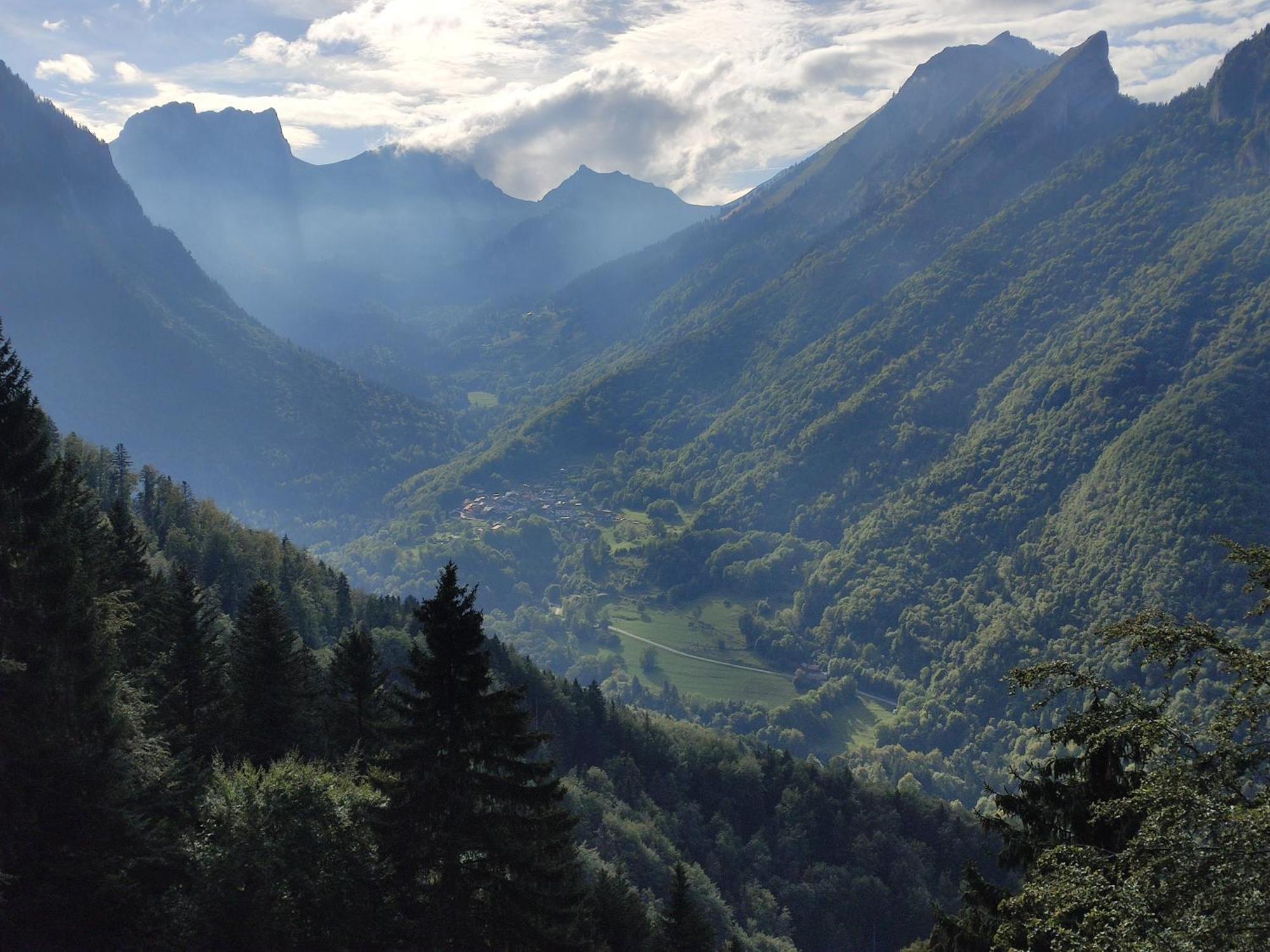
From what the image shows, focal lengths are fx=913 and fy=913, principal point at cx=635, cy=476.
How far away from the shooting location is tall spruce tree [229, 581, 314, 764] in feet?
104

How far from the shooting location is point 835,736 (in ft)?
528

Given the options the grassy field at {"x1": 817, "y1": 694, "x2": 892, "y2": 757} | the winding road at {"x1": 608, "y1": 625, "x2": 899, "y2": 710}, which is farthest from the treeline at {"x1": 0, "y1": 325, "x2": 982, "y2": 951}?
the winding road at {"x1": 608, "y1": 625, "x2": 899, "y2": 710}

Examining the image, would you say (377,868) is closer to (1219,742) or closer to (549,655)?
(1219,742)

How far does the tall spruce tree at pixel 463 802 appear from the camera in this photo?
19.2 meters

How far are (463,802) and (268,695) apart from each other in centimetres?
1564

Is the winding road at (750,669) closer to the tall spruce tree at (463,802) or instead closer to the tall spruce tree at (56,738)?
the tall spruce tree at (463,802)

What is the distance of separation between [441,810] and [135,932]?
6.56m

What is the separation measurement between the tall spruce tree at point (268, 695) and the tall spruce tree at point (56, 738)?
27.1 ft

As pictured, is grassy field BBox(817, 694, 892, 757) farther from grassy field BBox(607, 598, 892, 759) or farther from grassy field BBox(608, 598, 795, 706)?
grassy field BBox(608, 598, 795, 706)

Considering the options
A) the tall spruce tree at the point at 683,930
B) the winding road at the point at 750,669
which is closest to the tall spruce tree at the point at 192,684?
the tall spruce tree at the point at 683,930

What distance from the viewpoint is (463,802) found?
19.2 m

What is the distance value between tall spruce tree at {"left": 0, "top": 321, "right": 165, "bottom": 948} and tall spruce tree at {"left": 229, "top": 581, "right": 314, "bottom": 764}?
8.27m

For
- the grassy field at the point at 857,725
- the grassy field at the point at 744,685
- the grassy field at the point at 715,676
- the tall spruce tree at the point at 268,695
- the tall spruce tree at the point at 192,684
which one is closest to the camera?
the tall spruce tree at the point at 192,684

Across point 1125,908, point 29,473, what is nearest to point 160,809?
point 29,473
